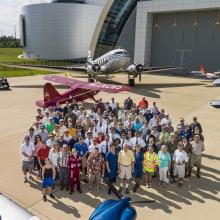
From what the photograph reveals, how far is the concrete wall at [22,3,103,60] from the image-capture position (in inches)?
3324

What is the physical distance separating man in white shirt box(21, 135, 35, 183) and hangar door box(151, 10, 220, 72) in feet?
140

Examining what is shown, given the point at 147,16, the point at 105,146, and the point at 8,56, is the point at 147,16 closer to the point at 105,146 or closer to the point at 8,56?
the point at 105,146

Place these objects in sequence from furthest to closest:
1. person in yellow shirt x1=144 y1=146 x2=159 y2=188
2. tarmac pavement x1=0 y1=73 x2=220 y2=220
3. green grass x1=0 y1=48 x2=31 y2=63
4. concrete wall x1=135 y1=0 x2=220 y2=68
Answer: green grass x1=0 y1=48 x2=31 y2=63
concrete wall x1=135 y1=0 x2=220 y2=68
person in yellow shirt x1=144 y1=146 x2=159 y2=188
tarmac pavement x1=0 y1=73 x2=220 y2=220

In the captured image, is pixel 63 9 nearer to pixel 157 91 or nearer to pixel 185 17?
pixel 185 17

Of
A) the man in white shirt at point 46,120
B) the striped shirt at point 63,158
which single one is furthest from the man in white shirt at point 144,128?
the man in white shirt at point 46,120

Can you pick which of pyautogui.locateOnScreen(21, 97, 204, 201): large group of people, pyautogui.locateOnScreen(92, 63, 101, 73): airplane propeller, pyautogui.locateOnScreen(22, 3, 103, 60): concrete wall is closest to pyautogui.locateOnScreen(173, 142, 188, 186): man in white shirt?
pyautogui.locateOnScreen(21, 97, 204, 201): large group of people

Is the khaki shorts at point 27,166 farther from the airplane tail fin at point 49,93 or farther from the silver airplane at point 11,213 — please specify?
the airplane tail fin at point 49,93

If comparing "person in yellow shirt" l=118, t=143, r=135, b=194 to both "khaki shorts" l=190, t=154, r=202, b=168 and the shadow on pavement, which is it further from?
"khaki shorts" l=190, t=154, r=202, b=168

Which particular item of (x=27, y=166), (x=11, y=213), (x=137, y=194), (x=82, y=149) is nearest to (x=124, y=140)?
(x=82, y=149)

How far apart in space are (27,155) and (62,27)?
8067 cm

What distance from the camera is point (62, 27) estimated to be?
84.8 m

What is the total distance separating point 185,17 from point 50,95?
37633 mm

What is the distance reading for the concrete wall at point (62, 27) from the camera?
84438 mm

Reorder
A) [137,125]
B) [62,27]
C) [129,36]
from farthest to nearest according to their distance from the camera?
[62,27]
[129,36]
[137,125]
